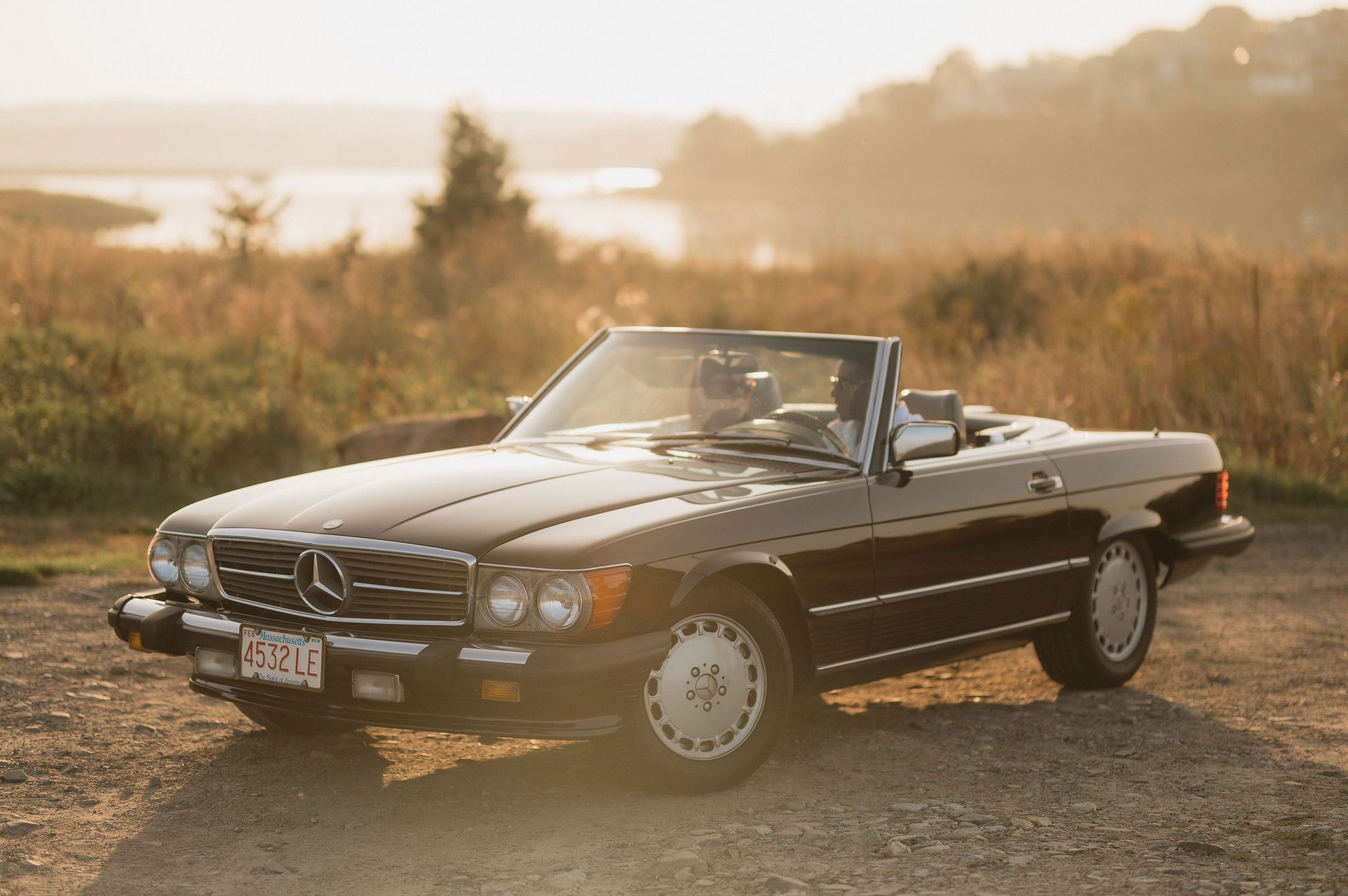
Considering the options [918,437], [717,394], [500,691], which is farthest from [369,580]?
[918,437]

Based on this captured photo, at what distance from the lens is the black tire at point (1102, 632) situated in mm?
6266

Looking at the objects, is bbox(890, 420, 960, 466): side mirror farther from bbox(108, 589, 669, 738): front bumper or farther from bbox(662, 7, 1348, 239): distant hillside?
bbox(662, 7, 1348, 239): distant hillside

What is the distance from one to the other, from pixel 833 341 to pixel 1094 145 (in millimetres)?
63489

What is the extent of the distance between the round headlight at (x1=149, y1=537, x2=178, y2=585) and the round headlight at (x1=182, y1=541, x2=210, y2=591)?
0.17 feet

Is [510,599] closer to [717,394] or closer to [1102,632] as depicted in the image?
[717,394]

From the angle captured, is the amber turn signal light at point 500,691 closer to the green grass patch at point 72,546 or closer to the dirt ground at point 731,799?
the dirt ground at point 731,799

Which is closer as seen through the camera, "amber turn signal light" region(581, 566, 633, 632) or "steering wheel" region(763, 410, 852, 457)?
"amber turn signal light" region(581, 566, 633, 632)

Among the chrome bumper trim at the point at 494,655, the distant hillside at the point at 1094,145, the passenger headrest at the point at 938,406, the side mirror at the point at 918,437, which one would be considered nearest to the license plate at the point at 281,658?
the chrome bumper trim at the point at 494,655

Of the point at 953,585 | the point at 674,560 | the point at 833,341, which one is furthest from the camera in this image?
the point at 833,341

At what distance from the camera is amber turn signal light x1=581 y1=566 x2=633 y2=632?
436cm

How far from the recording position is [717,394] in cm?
589

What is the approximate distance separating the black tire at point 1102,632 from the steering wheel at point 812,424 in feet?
4.47

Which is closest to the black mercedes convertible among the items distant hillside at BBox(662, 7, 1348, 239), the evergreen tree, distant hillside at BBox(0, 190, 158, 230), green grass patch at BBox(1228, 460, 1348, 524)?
green grass patch at BBox(1228, 460, 1348, 524)

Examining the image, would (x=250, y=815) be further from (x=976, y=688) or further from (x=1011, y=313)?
(x=1011, y=313)
